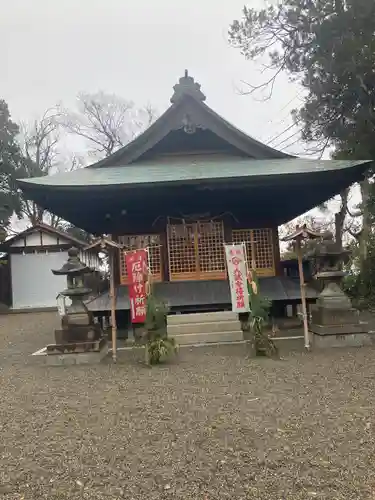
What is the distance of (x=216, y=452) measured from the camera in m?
3.54

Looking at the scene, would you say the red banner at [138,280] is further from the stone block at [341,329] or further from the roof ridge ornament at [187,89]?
the roof ridge ornament at [187,89]

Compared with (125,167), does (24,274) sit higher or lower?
lower

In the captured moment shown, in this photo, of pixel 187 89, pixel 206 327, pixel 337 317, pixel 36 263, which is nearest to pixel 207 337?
pixel 206 327

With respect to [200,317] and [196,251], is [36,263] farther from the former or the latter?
[200,317]

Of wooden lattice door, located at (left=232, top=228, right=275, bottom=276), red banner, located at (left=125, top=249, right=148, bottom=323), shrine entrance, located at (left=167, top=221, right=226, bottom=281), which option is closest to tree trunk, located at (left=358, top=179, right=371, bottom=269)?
wooden lattice door, located at (left=232, top=228, right=275, bottom=276)

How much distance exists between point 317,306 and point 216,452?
5215 mm

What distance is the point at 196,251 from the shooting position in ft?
35.2

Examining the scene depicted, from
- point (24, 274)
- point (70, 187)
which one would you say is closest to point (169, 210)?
point (70, 187)

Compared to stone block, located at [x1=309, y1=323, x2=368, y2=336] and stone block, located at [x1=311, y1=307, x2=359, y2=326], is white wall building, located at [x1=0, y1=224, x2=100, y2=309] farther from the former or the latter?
stone block, located at [x1=309, y1=323, x2=368, y2=336]

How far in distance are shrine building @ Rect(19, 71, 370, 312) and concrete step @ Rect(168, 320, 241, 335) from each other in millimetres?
602

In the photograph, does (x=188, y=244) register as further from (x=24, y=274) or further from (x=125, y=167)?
(x=24, y=274)

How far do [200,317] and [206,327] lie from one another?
27cm

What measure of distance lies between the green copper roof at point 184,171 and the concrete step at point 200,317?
2.68m

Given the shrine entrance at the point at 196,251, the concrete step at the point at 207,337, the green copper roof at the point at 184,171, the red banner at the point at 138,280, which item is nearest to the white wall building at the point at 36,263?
the green copper roof at the point at 184,171
